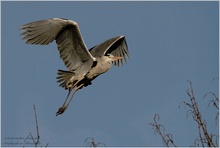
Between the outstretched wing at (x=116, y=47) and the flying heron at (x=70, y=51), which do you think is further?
the outstretched wing at (x=116, y=47)

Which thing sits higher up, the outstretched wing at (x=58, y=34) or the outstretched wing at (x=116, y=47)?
the outstretched wing at (x=58, y=34)

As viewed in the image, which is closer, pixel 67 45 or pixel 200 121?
pixel 200 121

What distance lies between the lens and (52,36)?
8.15 meters

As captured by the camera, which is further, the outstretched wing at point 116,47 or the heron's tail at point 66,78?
the outstretched wing at point 116,47

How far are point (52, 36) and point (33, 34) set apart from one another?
0.34 metres

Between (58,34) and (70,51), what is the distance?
1.47ft

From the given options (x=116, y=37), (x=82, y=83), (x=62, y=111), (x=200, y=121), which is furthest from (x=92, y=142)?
(x=116, y=37)

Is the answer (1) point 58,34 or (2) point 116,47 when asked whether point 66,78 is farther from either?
(2) point 116,47

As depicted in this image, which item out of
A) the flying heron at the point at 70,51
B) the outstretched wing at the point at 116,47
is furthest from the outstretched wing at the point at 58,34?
the outstretched wing at the point at 116,47

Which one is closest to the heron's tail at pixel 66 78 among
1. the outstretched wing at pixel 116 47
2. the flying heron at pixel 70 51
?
the flying heron at pixel 70 51

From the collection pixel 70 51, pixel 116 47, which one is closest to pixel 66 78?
pixel 70 51

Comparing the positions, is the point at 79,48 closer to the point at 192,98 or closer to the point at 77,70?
the point at 77,70

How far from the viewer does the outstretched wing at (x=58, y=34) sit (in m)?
8.04

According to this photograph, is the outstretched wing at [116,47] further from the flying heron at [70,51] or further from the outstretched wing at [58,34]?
the outstretched wing at [58,34]
